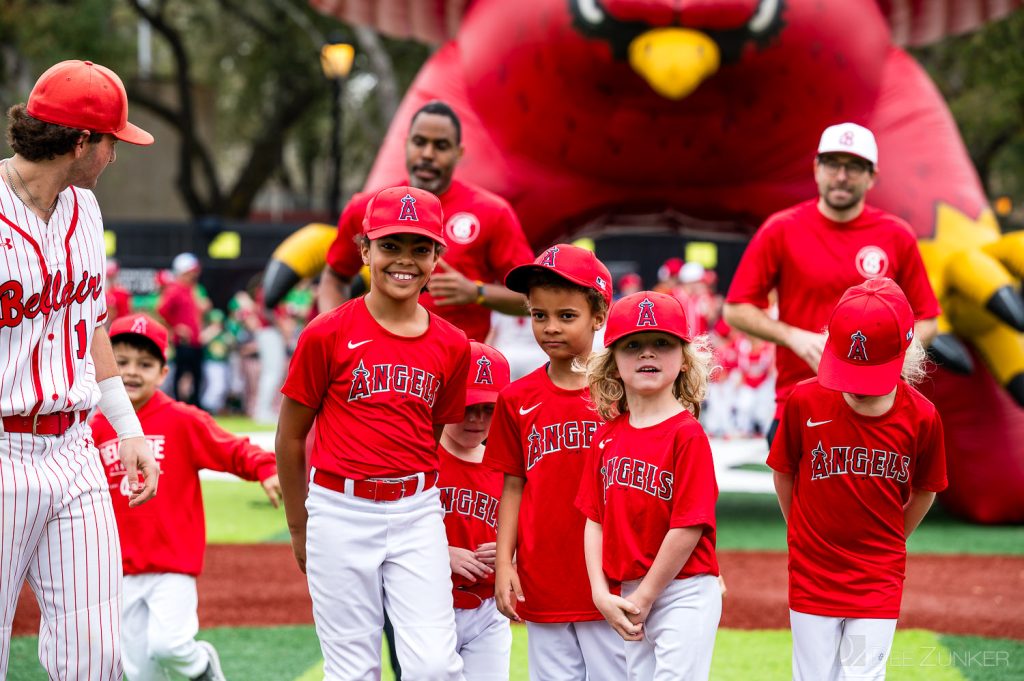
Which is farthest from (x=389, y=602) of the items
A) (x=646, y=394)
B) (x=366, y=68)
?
(x=366, y=68)

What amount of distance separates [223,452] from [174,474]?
172 millimetres

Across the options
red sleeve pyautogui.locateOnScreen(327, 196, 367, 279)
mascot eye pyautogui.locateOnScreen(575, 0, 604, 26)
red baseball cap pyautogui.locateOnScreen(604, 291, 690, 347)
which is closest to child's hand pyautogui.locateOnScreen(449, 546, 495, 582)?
red baseball cap pyautogui.locateOnScreen(604, 291, 690, 347)

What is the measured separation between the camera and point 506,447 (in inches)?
135

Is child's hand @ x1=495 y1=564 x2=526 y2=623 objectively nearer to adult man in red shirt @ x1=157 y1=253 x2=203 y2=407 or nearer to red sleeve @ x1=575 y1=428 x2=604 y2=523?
red sleeve @ x1=575 y1=428 x2=604 y2=523

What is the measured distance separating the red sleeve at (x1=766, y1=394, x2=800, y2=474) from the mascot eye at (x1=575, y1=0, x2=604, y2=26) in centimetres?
359

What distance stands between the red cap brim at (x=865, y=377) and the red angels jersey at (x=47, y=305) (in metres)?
1.87

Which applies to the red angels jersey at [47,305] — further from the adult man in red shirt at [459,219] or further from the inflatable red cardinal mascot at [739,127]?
the inflatable red cardinal mascot at [739,127]

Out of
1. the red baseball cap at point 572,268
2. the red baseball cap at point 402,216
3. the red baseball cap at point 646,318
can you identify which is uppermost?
the red baseball cap at point 402,216

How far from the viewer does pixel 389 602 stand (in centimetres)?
331

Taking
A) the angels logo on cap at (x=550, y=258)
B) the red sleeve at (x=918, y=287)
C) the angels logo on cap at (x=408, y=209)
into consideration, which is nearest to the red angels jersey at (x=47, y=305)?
the angels logo on cap at (x=408, y=209)

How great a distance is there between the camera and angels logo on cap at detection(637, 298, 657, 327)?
317 cm

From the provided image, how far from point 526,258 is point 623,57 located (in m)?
2.44

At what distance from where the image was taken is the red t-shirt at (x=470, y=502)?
370 centimetres

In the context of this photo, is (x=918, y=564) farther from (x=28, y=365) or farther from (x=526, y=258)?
(x=28, y=365)
